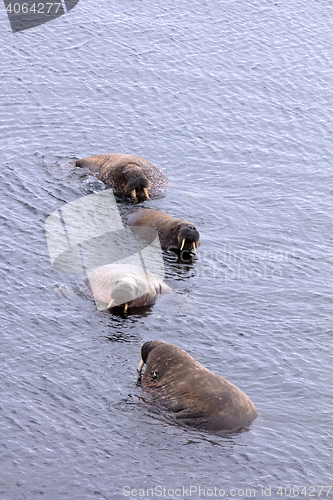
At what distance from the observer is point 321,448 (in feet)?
37.4

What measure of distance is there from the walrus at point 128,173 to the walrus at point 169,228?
4.10 feet

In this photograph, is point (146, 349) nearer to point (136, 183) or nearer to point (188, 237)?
Answer: point (188, 237)

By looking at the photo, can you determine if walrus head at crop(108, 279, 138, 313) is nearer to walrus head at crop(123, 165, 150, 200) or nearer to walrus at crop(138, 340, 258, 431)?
walrus at crop(138, 340, 258, 431)

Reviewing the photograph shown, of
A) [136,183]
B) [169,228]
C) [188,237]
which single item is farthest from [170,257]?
[136,183]

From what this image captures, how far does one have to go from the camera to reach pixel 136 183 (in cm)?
1939

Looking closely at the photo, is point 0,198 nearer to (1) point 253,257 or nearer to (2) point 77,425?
(1) point 253,257

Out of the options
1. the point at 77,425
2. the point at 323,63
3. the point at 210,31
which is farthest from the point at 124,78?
the point at 77,425

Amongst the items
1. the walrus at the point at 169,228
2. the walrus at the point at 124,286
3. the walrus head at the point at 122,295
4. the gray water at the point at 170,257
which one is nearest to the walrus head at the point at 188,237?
the walrus at the point at 169,228

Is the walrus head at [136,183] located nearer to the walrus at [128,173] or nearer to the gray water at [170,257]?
the walrus at [128,173]

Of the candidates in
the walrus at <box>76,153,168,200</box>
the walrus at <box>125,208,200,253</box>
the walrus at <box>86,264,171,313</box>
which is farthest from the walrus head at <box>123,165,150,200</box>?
the walrus at <box>86,264,171,313</box>

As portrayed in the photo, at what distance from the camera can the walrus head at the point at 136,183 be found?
19.4 m

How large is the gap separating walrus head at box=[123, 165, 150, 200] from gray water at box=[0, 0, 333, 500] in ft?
1.20

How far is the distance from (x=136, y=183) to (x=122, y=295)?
5868mm

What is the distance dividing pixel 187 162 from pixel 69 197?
4553 mm
